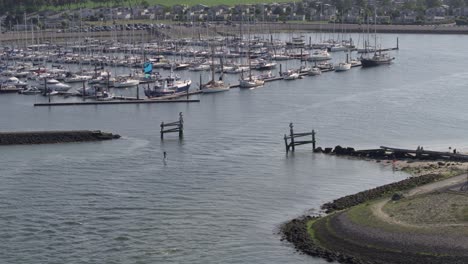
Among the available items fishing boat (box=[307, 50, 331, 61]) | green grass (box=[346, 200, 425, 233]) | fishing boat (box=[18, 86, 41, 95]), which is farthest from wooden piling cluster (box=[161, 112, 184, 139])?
fishing boat (box=[307, 50, 331, 61])

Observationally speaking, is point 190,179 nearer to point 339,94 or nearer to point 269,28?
point 339,94

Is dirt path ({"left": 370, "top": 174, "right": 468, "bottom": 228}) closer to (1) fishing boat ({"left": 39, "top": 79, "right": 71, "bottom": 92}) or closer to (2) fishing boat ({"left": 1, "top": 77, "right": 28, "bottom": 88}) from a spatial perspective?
(1) fishing boat ({"left": 39, "top": 79, "right": 71, "bottom": 92})

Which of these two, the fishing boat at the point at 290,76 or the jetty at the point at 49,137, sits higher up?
the fishing boat at the point at 290,76

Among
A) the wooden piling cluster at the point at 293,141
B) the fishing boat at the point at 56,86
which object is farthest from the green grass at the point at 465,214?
the fishing boat at the point at 56,86

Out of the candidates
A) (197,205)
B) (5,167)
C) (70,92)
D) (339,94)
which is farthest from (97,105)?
(197,205)

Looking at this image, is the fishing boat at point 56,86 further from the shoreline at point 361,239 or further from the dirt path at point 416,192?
the dirt path at point 416,192

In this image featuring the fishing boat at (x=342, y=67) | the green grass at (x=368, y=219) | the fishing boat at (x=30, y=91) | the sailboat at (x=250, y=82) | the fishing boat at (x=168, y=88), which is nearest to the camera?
the green grass at (x=368, y=219)

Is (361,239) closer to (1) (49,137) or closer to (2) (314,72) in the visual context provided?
(1) (49,137)
